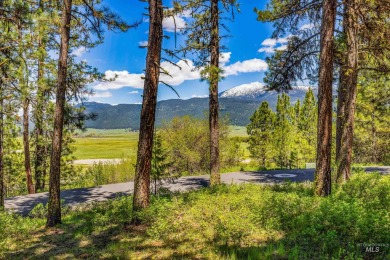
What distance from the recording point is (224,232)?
18.5 ft

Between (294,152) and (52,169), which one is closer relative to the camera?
(52,169)

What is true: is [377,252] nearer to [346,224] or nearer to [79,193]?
[346,224]

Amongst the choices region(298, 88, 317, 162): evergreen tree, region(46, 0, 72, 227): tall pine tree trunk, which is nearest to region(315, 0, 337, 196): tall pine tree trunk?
region(46, 0, 72, 227): tall pine tree trunk

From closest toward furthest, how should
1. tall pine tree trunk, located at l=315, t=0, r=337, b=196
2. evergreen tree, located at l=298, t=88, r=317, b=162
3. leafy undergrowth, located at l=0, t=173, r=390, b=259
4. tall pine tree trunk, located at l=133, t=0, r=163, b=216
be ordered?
leafy undergrowth, located at l=0, t=173, r=390, b=259
tall pine tree trunk, located at l=133, t=0, r=163, b=216
tall pine tree trunk, located at l=315, t=0, r=337, b=196
evergreen tree, located at l=298, t=88, r=317, b=162

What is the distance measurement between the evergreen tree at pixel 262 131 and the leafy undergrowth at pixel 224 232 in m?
32.1

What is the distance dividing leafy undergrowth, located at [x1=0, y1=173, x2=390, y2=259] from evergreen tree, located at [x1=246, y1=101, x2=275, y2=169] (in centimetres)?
3209

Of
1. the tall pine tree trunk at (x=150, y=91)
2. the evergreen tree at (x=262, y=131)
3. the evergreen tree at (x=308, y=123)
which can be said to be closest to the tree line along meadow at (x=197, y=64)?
the tall pine tree trunk at (x=150, y=91)

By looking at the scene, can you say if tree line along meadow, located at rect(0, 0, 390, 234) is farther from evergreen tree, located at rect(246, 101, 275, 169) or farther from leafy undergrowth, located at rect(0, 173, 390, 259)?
evergreen tree, located at rect(246, 101, 275, 169)

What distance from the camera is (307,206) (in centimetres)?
692

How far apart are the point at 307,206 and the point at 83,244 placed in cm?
552

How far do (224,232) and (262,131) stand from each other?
36470 mm

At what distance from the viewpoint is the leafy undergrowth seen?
15.5 ft

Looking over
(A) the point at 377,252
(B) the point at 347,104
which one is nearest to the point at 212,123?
(B) the point at 347,104

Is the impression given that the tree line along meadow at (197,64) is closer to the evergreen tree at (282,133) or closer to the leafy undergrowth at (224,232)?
the leafy undergrowth at (224,232)
